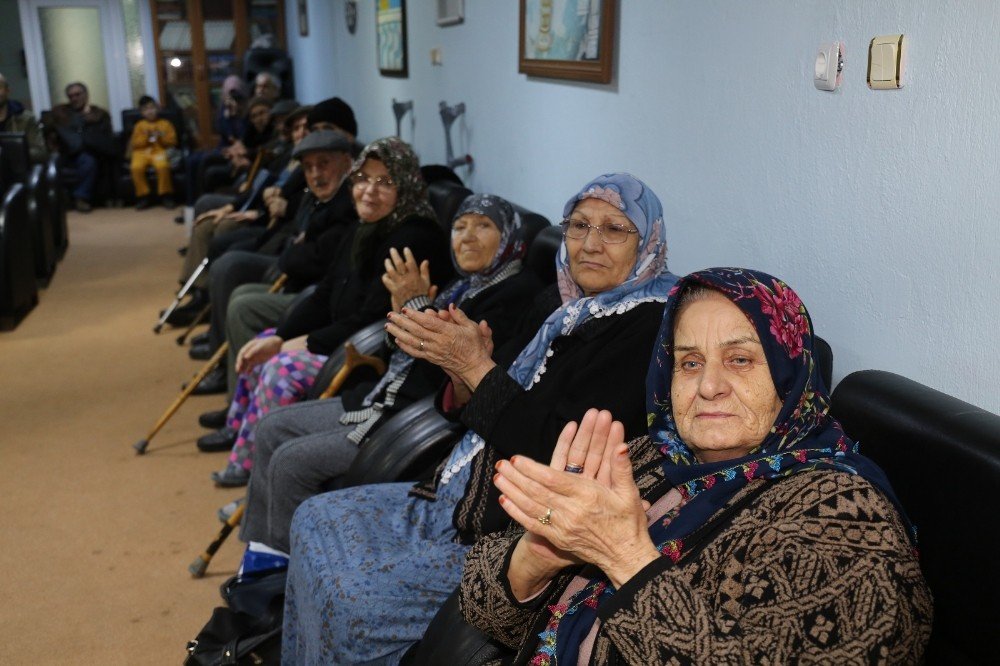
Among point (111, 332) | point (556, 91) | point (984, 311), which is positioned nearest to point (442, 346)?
point (984, 311)

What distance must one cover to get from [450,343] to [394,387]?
633 millimetres

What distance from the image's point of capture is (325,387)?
3068 millimetres

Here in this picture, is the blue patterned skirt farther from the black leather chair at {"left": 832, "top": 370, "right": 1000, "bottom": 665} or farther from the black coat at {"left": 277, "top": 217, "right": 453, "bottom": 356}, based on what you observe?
the black coat at {"left": 277, "top": 217, "right": 453, "bottom": 356}

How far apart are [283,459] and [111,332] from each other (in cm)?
343

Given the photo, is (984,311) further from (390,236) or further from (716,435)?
(390,236)

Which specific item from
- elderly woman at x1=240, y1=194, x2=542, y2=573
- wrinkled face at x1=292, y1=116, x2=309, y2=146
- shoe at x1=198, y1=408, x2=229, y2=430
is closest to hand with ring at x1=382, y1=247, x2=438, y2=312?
elderly woman at x1=240, y1=194, x2=542, y2=573

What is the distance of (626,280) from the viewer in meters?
2.10

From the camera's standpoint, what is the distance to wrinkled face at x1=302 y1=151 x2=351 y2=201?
4105mm

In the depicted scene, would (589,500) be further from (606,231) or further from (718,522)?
(606,231)

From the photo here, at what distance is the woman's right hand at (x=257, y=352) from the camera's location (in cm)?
349

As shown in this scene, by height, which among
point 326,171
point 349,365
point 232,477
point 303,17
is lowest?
point 232,477

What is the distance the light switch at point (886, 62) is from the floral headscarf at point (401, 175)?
1.80 metres

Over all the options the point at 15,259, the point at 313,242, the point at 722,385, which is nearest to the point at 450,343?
the point at 722,385

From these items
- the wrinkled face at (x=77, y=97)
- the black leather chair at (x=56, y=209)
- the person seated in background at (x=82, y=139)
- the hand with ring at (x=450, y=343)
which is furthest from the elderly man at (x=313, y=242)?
the wrinkled face at (x=77, y=97)
